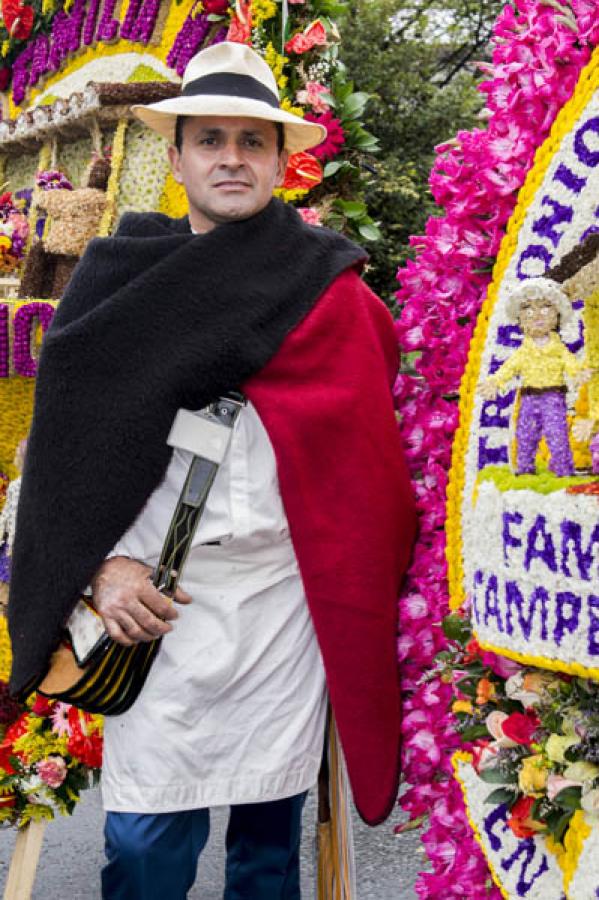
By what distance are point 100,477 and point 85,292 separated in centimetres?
43

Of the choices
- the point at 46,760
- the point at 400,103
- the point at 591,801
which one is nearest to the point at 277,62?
the point at 46,760

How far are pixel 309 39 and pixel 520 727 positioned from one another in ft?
7.43

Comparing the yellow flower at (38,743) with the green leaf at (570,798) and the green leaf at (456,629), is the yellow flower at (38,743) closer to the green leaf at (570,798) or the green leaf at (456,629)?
the green leaf at (456,629)

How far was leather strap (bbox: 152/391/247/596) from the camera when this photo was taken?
257 centimetres

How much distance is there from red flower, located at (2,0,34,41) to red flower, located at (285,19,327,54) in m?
1.93

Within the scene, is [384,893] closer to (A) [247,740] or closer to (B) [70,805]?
(B) [70,805]

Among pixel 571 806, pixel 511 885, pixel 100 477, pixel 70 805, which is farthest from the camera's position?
pixel 70 805

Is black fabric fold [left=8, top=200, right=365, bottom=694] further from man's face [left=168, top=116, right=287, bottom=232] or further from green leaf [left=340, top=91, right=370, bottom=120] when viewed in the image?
green leaf [left=340, top=91, right=370, bottom=120]

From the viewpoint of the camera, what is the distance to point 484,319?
2.53 meters

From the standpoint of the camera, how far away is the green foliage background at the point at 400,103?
14812mm

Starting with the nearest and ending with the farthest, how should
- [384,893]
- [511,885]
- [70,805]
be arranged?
[511,885] < [70,805] < [384,893]

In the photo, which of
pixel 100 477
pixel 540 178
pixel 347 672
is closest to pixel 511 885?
pixel 347 672

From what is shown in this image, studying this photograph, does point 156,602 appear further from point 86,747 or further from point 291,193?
point 291,193

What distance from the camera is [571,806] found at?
2.02 metres
